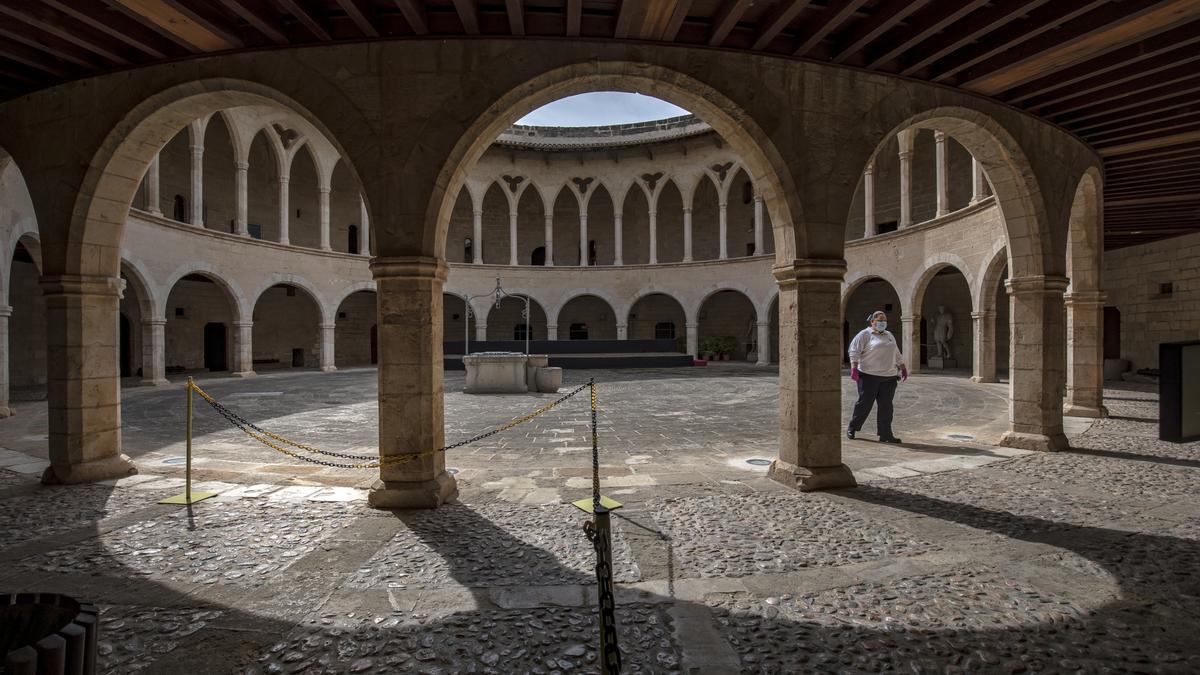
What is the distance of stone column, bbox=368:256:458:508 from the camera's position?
4727 mm

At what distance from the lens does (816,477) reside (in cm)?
511

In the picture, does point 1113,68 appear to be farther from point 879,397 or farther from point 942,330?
point 942,330

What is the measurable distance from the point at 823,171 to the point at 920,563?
3554 millimetres

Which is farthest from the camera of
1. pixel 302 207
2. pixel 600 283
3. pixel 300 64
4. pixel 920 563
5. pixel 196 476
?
pixel 600 283

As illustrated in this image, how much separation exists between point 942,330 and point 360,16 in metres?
22.9

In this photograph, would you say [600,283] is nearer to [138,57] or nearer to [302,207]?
[302,207]

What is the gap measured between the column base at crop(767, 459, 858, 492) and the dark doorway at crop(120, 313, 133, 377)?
23.5m

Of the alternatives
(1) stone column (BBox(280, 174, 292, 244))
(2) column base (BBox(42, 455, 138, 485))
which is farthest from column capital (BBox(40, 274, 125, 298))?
(1) stone column (BBox(280, 174, 292, 244))

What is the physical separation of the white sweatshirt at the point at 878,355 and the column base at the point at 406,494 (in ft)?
18.2

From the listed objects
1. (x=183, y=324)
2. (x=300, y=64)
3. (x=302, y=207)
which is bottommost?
(x=183, y=324)

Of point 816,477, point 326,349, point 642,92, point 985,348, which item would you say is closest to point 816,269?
point 816,477

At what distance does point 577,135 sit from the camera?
85.9ft

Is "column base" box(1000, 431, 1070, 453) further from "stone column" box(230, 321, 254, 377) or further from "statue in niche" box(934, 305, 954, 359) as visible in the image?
"stone column" box(230, 321, 254, 377)

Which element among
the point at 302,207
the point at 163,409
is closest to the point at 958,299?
the point at 163,409
